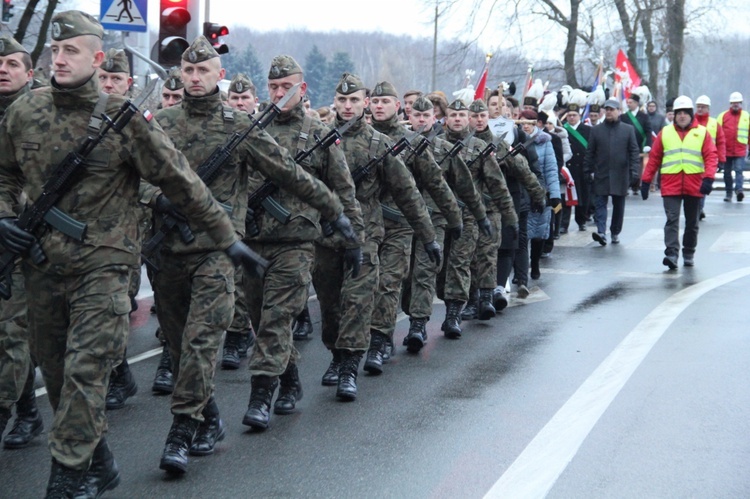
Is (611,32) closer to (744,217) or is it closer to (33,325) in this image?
(744,217)

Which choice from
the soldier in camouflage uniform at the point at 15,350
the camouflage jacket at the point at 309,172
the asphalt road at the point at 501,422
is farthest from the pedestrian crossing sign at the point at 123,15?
the soldier in camouflage uniform at the point at 15,350

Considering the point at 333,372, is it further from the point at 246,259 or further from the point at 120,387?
the point at 246,259

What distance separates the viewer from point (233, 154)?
627cm

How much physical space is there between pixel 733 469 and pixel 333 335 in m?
2.88

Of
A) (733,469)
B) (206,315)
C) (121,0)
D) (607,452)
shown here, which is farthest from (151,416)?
(121,0)

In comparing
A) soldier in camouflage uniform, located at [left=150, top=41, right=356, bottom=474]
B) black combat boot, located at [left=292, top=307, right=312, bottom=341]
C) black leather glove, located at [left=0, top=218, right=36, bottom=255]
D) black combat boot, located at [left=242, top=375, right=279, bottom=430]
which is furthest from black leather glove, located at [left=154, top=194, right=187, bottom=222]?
black combat boot, located at [left=292, top=307, right=312, bottom=341]

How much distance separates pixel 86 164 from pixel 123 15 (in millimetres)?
8323

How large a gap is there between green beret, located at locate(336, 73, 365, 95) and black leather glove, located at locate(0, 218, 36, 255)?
10.9 feet

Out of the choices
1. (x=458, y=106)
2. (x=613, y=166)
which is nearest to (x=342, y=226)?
(x=458, y=106)

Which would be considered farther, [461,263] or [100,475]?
[461,263]

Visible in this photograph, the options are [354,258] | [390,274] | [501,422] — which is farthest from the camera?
[390,274]

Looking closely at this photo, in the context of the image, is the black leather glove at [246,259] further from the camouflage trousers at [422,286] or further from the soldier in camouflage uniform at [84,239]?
the camouflage trousers at [422,286]

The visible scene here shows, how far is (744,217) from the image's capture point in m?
21.5

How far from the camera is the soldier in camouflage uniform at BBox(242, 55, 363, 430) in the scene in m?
6.80
